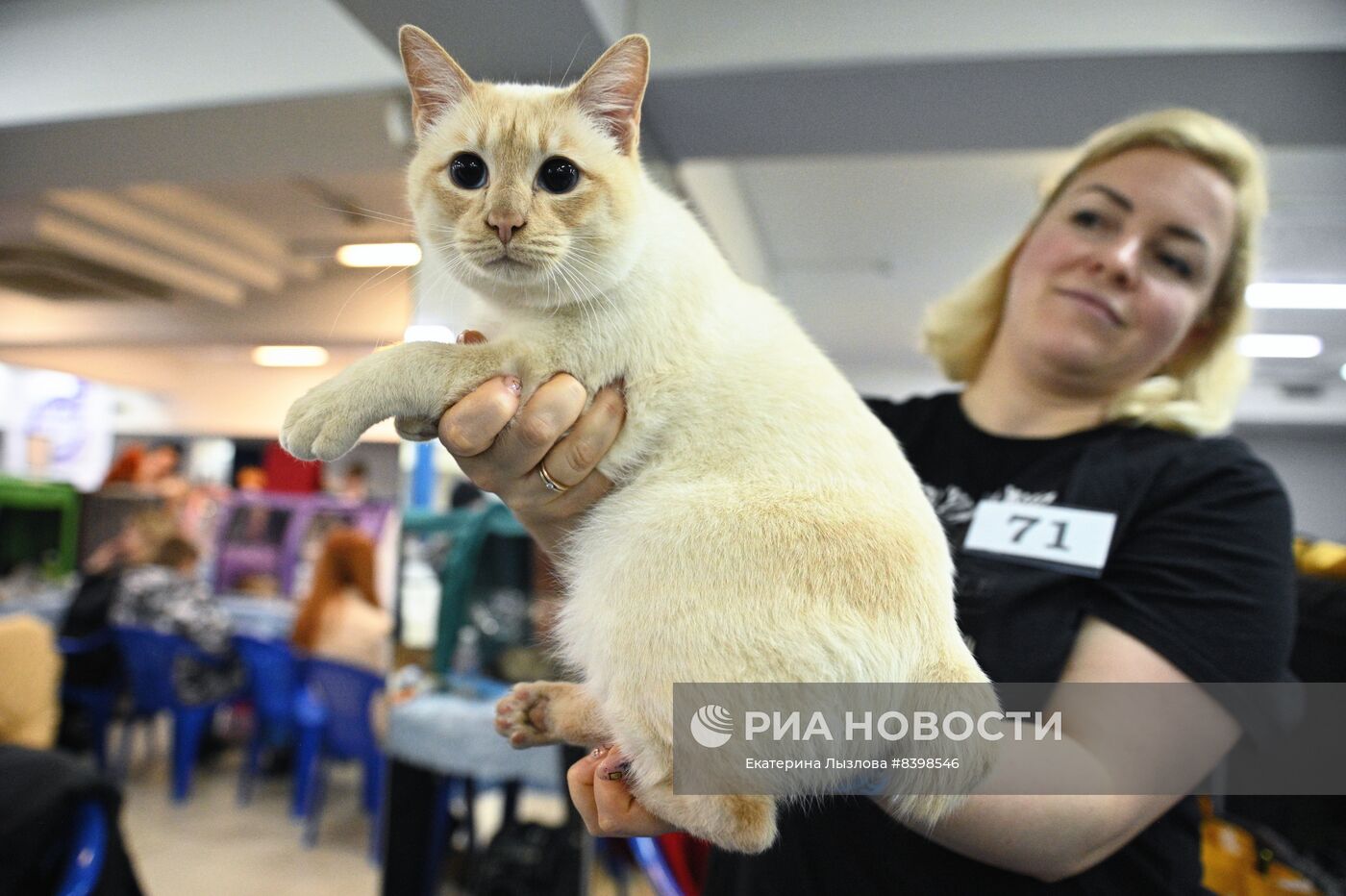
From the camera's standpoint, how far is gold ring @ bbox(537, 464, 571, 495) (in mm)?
830

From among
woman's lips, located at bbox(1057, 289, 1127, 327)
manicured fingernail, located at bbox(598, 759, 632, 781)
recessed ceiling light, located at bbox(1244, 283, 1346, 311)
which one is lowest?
manicured fingernail, located at bbox(598, 759, 632, 781)

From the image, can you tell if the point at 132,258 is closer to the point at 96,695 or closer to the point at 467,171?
the point at 467,171

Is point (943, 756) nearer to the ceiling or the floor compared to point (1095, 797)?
nearer to the ceiling

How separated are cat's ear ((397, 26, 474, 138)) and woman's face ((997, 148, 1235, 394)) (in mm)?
820

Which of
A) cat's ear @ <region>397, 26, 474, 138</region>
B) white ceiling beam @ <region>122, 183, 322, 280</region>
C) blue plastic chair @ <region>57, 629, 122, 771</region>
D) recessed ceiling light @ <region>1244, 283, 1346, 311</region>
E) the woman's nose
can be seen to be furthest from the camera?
blue plastic chair @ <region>57, 629, 122, 771</region>

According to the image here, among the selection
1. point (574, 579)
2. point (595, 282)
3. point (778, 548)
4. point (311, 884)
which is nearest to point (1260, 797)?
point (778, 548)

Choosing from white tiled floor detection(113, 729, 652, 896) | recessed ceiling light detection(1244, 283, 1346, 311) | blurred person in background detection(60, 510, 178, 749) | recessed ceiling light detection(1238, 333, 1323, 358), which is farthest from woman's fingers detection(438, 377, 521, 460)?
blurred person in background detection(60, 510, 178, 749)

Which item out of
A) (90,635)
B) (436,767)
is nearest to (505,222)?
(436,767)

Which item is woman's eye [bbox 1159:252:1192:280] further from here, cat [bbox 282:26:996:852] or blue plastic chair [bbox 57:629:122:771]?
blue plastic chair [bbox 57:629:122:771]

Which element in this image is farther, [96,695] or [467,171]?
[96,695]

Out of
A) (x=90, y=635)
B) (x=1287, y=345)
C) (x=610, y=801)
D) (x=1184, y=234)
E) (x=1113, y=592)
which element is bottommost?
(x=90, y=635)

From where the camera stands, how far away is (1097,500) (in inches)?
39.5

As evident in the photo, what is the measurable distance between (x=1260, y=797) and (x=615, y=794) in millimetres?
1936

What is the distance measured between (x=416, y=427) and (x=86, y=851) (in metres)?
2.38
